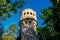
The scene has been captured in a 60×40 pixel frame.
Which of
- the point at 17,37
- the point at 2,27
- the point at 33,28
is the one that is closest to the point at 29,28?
the point at 33,28

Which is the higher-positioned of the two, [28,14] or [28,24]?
[28,14]

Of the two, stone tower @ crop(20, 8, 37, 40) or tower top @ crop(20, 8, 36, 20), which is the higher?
tower top @ crop(20, 8, 36, 20)

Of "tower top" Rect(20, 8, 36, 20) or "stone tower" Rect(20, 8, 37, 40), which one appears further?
"tower top" Rect(20, 8, 36, 20)

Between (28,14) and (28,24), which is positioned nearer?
(28,24)

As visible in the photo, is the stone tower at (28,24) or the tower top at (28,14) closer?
the stone tower at (28,24)

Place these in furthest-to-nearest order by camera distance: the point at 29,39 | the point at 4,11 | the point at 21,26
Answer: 1. the point at 21,26
2. the point at 29,39
3. the point at 4,11

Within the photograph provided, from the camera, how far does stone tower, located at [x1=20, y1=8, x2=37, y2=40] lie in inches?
744

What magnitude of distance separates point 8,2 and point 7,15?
1.08m

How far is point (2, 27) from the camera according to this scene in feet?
44.4

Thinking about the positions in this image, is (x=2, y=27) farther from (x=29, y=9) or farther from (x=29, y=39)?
(x=29, y=9)

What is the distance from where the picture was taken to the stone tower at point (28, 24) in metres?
18.9

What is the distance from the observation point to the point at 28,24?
19.8m

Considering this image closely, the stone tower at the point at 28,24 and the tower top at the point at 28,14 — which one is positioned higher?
the tower top at the point at 28,14

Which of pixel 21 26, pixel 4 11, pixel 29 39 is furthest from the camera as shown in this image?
pixel 21 26
